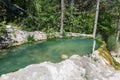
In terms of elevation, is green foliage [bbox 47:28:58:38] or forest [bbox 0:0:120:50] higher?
forest [bbox 0:0:120:50]

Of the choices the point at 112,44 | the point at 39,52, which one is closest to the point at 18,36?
the point at 39,52

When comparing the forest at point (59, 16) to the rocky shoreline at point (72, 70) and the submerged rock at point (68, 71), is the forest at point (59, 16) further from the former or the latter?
the submerged rock at point (68, 71)

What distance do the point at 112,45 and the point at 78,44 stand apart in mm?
8184

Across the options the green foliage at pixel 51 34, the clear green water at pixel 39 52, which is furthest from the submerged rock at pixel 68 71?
the green foliage at pixel 51 34

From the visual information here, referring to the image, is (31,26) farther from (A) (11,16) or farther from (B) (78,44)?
(B) (78,44)

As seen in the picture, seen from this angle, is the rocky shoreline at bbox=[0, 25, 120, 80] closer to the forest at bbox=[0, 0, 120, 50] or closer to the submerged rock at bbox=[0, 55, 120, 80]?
the submerged rock at bbox=[0, 55, 120, 80]

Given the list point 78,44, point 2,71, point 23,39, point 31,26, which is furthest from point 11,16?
point 2,71

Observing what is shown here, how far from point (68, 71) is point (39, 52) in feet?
16.7

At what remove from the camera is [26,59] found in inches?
625

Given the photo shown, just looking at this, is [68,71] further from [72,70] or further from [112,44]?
[112,44]

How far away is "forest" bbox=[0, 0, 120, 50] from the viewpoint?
24469mm

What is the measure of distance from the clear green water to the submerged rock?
5.66 feet

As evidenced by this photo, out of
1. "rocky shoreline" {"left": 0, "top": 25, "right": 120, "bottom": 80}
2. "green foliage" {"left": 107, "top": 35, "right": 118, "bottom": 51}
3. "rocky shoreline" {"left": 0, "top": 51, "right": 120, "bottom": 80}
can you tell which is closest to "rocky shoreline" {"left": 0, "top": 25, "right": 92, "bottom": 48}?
"green foliage" {"left": 107, "top": 35, "right": 118, "bottom": 51}

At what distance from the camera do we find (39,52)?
17594mm
